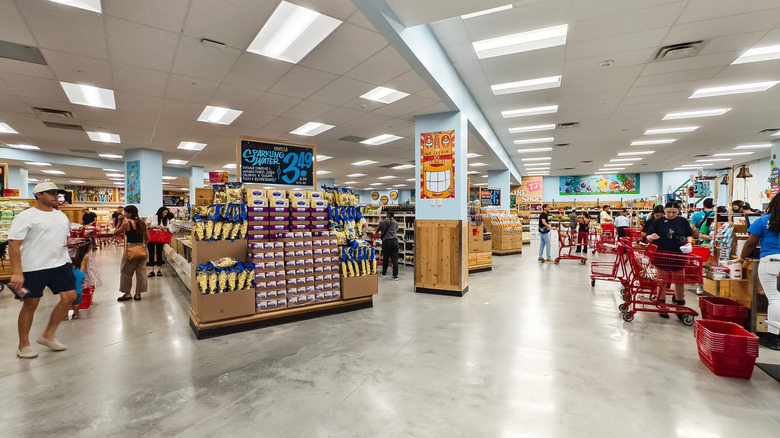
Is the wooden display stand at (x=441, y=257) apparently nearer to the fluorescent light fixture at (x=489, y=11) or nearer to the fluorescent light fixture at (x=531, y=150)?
the fluorescent light fixture at (x=489, y=11)

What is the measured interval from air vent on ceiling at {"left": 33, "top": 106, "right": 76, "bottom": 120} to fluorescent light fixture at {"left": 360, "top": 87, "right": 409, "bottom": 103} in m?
6.19

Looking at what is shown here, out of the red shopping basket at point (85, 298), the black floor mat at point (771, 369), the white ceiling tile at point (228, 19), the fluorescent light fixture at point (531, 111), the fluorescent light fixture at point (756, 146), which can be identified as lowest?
the black floor mat at point (771, 369)

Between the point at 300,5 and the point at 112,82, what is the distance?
12.6ft

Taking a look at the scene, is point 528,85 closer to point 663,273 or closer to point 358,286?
point 663,273

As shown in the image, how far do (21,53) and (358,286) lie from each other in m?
5.35

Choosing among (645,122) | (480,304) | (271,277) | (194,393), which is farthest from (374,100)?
(645,122)

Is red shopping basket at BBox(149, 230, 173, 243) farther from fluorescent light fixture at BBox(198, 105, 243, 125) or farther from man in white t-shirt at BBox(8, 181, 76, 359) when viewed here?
man in white t-shirt at BBox(8, 181, 76, 359)

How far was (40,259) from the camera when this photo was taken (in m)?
3.37

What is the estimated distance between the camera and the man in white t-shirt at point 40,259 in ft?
10.7

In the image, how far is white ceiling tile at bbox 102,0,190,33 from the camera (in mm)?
3369

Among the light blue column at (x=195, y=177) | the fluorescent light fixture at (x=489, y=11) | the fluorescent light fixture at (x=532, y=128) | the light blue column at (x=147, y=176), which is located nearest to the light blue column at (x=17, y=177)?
the light blue column at (x=195, y=177)

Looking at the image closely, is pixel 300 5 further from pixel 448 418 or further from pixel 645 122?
pixel 645 122

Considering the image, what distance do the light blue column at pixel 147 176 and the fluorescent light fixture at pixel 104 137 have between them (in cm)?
122

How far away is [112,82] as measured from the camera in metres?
5.23
